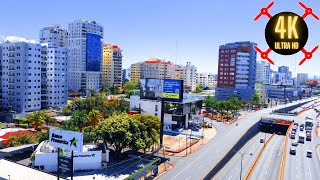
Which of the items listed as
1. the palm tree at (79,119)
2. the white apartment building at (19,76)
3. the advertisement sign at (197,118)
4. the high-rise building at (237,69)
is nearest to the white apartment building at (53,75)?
the white apartment building at (19,76)

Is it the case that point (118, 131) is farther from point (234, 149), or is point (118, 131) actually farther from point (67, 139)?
point (234, 149)

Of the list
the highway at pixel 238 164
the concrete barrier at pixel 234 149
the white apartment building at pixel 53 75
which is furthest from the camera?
the white apartment building at pixel 53 75

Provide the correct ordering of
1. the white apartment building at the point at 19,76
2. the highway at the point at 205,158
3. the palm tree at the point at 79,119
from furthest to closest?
1. the white apartment building at the point at 19,76
2. the palm tree at the point at 79,119
3. the highway at the point at 205,158

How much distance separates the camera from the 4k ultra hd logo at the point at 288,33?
39.4 ft

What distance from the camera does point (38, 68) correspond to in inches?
4530

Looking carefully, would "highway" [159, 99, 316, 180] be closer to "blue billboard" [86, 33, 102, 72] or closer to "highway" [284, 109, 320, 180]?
"highway" [284, 109, 320, 180]

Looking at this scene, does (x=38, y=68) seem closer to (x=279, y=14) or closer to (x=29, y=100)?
(x=29, y=100)

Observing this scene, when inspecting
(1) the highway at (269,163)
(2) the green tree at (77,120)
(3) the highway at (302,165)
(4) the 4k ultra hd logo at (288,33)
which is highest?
(4) the 4k ultra hd logo at (288,33)

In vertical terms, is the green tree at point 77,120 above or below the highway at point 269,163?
above

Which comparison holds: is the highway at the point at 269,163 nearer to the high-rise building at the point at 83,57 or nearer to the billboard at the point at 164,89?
the billboard at the point at 164,89

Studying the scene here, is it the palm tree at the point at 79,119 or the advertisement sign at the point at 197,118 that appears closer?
the palm tree at the point at 79,119

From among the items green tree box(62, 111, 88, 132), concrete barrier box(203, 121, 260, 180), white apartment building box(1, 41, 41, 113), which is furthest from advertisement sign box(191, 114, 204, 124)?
white apartment building box(1, 41, 41, 113)

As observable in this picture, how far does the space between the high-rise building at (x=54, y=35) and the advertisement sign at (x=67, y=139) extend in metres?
151

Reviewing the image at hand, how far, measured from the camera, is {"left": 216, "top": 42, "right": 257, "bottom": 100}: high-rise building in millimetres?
168625
